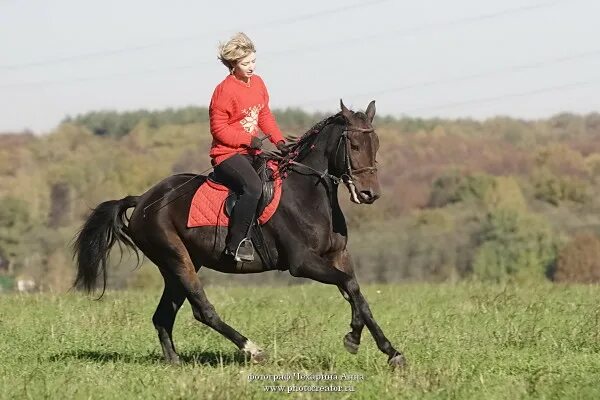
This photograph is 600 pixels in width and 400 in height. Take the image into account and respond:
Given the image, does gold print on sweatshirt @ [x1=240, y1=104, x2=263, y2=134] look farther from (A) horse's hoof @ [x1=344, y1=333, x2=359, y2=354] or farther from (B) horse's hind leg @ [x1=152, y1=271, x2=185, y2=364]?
(A) horse's hoof @ [x1=344, y1=333, x2=359, y2=354]

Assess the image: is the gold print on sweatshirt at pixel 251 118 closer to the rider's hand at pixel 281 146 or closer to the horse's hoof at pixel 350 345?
the rider's hand at pixel 281 146

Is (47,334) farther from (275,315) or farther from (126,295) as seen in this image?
(126,295)

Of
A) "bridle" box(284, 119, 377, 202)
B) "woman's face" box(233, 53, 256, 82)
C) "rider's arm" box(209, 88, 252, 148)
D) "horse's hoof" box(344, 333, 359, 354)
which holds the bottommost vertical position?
"horse's hoof" box(344, 333, 359, 354)

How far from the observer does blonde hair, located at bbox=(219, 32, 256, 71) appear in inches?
406

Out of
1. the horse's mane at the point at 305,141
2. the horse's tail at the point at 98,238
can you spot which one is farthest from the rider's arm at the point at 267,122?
the horse's tail at the point at 98,238

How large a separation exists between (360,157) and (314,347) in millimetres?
1864

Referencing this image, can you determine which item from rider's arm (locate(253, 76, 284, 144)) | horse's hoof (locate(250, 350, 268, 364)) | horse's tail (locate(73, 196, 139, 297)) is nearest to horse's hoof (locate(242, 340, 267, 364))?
horse's hoof (locate(250, 350, 268, 364))

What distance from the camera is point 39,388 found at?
324 inches

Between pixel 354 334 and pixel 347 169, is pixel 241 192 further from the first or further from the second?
pixel 354 334

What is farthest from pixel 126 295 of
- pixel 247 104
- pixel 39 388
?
pixel 39 388

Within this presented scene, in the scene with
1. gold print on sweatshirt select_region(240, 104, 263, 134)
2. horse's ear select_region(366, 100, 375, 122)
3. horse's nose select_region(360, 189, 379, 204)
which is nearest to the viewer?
horse's nose select_region(360, 189, 379, 204)

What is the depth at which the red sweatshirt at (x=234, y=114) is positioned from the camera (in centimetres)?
1040

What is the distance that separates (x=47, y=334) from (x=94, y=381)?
346 cm

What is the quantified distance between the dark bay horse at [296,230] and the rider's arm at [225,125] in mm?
415
